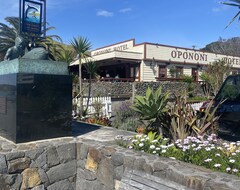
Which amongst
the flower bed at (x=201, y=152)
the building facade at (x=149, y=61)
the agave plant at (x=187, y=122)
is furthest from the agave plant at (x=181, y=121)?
the building facade at (x=149, y=61)

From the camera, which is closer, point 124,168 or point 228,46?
point 124,168

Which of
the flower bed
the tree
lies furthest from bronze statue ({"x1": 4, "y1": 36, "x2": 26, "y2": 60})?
the tree

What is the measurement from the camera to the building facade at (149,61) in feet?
77.2

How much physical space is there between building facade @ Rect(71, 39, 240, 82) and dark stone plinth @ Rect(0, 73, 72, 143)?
17625 millimetres

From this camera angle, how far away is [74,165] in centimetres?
470

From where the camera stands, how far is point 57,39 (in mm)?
23375

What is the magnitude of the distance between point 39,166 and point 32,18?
3.24 metres

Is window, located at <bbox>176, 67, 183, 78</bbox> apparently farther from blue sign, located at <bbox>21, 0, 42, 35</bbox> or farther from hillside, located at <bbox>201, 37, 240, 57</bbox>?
hillside, located at <bbox>201, 37, 240, 57</bbox>

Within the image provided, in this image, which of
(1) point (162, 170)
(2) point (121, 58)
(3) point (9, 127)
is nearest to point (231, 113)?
(1) point (162, 170)

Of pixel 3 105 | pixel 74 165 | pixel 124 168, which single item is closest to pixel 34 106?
pixel 3 105

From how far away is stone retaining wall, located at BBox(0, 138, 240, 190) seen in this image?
341cm

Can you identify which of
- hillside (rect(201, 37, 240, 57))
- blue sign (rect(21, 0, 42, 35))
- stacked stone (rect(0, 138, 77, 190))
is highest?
hillside (rect(201, 37, 240, 57))

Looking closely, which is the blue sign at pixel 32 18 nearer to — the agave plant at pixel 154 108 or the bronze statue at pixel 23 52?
the bronze statue at pixel 23 52

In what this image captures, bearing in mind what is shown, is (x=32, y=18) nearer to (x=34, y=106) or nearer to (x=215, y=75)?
(x=34, y=106)
